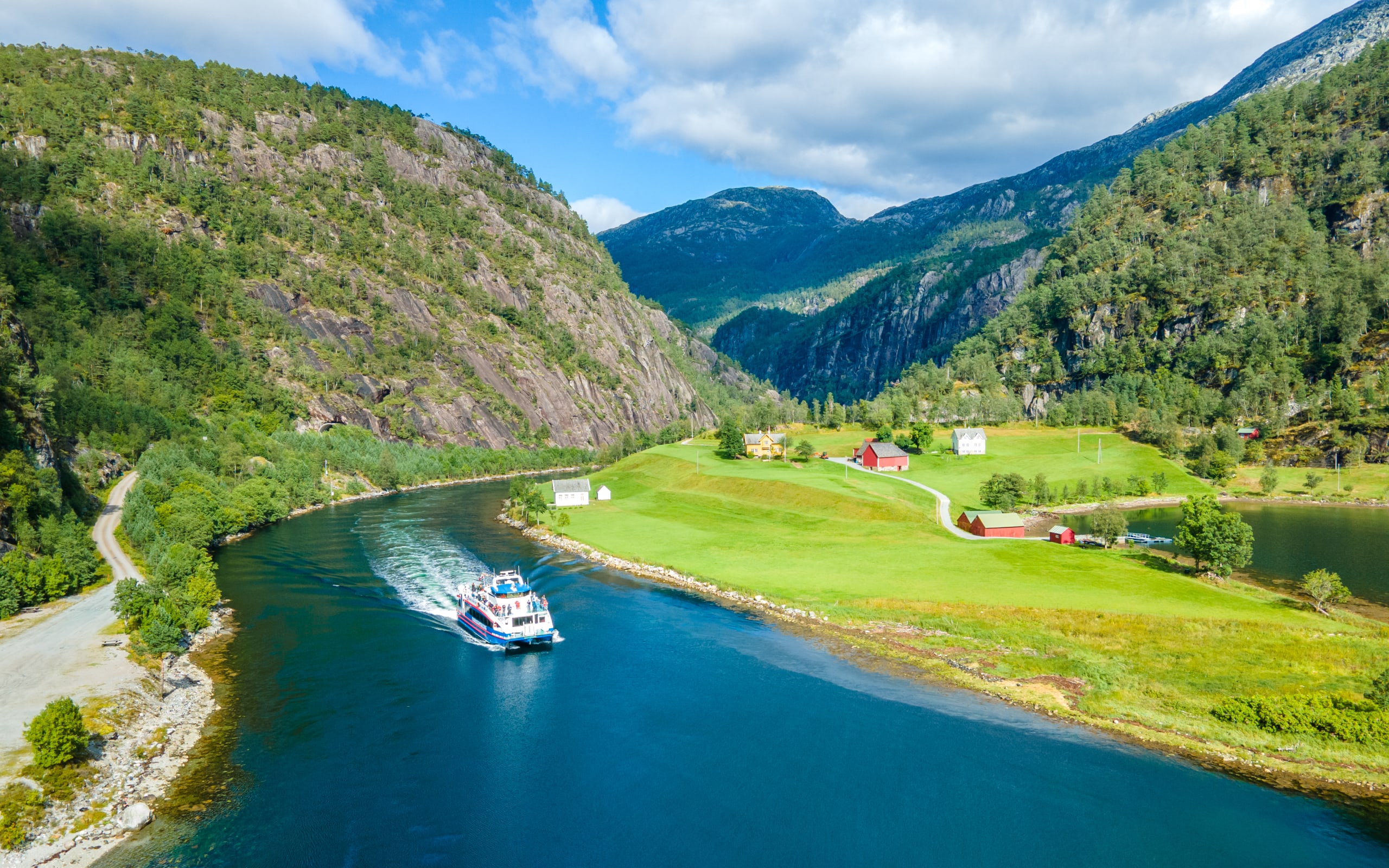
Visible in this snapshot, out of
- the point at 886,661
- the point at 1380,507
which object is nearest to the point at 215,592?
the point at 886,661

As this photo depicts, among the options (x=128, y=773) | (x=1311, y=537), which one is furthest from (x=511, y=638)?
(x=1311, y=537)

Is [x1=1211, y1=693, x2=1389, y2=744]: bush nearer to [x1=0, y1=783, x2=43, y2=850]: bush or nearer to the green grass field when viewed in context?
[x1=0, y1=783, x2=43, y2=850]: bush

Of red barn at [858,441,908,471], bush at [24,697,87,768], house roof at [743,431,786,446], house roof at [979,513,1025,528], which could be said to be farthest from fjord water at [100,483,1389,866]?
house roof at [743,431,786,446]

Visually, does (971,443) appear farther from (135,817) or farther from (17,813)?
(17,813)

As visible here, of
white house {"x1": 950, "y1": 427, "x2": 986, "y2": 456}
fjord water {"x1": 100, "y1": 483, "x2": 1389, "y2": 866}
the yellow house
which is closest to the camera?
fjord water {"x1": 100, "y1": 483, "x2": 1389, "y2": 866}

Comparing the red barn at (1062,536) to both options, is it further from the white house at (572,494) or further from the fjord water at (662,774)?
the white house at (572,494)

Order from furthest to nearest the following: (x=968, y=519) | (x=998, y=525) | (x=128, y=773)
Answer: (x=968, y=519) → (x=998, y=525) → (x=128, y=773)
